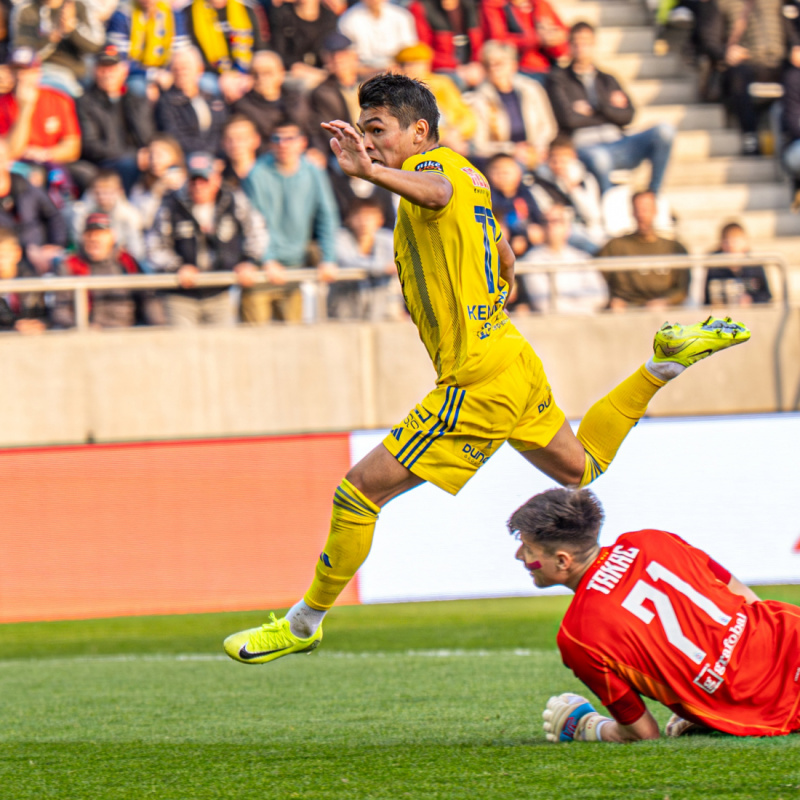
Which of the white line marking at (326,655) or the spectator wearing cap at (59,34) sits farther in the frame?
the spectator wearing cap at (59,34)

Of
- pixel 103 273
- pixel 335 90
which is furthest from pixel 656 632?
pixel 335 90

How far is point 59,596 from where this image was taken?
8812 mm

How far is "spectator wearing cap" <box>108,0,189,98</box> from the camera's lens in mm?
11750

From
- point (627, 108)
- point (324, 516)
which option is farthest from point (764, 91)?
point (324, 516)

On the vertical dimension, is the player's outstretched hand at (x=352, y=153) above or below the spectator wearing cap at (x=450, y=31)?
below

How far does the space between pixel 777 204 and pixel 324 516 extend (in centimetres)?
747

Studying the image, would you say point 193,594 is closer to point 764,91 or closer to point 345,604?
point 345,604

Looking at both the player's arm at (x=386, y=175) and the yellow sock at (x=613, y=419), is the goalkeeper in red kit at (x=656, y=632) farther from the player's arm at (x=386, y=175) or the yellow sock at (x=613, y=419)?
the player's arm at (x=386, y=175)

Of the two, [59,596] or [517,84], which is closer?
[59,596]

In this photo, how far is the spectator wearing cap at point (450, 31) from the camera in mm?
12820

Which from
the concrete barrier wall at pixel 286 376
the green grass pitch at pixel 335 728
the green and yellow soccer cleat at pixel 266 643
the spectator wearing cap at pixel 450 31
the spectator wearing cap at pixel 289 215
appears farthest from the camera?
the spectator wearing cap at pixel 450 31

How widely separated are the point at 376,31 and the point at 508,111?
5.30 feet

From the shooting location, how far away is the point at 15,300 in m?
9.99

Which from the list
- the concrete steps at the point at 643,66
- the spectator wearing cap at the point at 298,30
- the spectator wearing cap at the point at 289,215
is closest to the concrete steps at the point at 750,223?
the concrete steps at the point at 643,66
